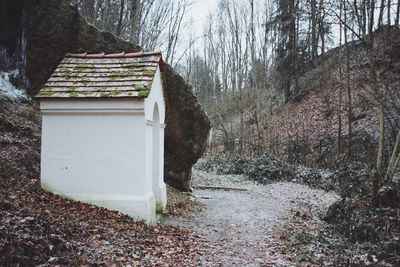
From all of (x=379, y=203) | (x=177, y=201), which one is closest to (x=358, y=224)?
(x=379, y=203)

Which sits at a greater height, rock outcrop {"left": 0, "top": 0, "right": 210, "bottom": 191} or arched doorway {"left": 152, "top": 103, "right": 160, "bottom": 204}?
rock outcrop {"left": 0, "top": 0, "right": 210, "bottom": 191}

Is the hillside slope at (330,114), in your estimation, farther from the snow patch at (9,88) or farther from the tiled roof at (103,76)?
the snow patch at (9,88)

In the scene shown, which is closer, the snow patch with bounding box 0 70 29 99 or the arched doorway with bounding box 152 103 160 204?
the arched doorway with bounding box 152 103 160 204

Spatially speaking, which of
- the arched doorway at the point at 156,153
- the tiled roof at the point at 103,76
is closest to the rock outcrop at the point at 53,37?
the tiled roof at the point at 103,76

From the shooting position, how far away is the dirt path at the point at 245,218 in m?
6.70

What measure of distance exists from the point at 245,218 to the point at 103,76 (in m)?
5.14

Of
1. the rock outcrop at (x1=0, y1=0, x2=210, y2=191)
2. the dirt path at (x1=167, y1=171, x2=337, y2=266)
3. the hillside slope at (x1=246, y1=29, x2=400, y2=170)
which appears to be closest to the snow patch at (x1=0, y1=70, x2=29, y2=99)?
the rock outcrop at (x1=0, y1=0, x2=210, y2=191)

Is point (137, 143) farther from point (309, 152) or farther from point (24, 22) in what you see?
point (309, 152)

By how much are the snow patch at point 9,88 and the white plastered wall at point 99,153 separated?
2.96 metres

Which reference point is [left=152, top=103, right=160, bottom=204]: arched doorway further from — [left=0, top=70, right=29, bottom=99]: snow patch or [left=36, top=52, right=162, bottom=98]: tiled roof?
[left=0, top=70, right=29, bottom=99]: snow patch

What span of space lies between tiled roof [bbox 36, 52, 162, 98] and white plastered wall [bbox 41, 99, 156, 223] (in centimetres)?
19

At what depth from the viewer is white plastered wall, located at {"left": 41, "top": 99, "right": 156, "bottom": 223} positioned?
25.7 ft

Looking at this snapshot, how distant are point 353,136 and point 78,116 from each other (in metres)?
15.8

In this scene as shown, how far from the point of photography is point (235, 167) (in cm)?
2052
